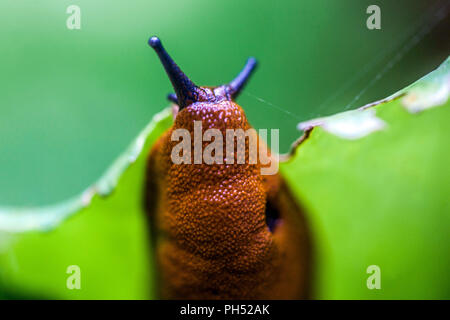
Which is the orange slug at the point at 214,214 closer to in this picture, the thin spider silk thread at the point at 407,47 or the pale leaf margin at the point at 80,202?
the pale leaf margin at the point at 80,202

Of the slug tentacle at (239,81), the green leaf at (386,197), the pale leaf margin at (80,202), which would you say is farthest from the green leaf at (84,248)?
the green leaf at (386,197)

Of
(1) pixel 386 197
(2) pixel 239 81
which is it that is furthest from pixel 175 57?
(1) pixel 386 197

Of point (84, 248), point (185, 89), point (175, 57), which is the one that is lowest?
point (84, 248)

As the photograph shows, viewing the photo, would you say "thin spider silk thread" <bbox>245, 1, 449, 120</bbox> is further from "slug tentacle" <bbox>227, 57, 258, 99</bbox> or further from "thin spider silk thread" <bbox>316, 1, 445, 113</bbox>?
"slug tentacle" <bbox>227, 57, 258, 99</bbox>

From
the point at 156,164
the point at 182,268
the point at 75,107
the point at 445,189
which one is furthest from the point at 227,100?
the point at 75,107

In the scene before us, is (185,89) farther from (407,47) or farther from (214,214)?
(407,47)

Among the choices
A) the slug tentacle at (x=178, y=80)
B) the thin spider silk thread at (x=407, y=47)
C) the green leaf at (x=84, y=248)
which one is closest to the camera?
the slug tentacle at (x=178, y=80)

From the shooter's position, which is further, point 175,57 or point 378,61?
point 378,61
